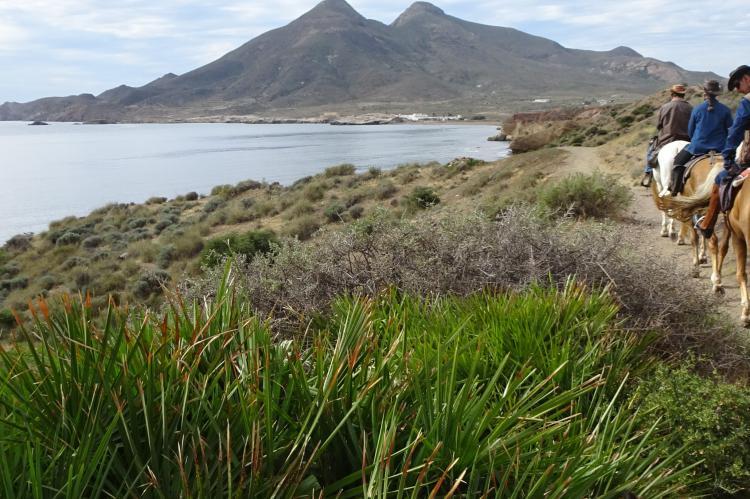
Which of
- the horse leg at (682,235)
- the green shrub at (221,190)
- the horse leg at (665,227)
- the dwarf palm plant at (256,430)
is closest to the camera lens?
the dwarf palm plant at (256,430)

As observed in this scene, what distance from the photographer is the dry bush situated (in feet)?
15.0

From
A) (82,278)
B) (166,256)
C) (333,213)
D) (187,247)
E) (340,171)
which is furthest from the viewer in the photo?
(340,171)

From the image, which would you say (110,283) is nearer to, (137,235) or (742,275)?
(137,235)

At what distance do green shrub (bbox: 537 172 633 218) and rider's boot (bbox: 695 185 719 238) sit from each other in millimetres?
5010

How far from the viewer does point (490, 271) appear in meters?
5.28

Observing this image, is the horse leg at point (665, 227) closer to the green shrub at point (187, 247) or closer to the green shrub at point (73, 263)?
the green shrub at point (187, 247)

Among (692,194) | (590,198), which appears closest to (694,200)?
(692,194)

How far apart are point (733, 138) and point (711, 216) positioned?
1.06 m

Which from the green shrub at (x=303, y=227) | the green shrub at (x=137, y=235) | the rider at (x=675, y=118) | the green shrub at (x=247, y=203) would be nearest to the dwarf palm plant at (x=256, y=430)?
the rider at (x=675, y=118)

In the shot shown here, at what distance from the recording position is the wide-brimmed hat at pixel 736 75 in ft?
18.9

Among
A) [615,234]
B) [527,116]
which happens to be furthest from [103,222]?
[527,116]

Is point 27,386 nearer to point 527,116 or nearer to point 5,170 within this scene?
point 527,116

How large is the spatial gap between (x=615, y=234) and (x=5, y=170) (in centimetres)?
6393

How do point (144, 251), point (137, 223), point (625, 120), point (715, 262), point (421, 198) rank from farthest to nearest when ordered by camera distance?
point (625, 120), point (137, 223), point (421, 198), point (144, 251), point (715, 262)
